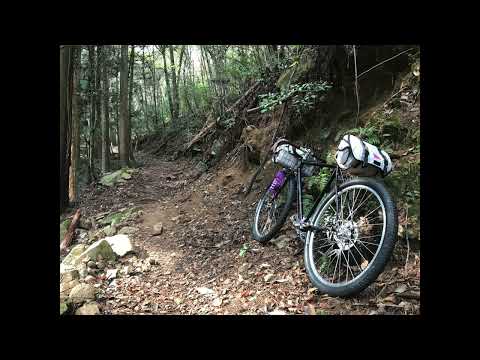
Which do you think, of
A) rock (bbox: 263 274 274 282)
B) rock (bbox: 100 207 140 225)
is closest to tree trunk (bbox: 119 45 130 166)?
rock (bbox: 100 207 140 225)

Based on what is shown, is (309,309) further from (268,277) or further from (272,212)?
(272,212)

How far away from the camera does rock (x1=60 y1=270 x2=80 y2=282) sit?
13.4 feet

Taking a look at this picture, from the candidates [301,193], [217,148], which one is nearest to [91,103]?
[217,148]

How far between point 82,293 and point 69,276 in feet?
1.91

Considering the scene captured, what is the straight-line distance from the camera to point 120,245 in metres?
4.97

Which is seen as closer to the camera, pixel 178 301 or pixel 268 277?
pixel 178 301

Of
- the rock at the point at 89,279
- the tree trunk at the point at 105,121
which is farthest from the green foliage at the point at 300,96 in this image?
the tree trunk at the point at 105,121

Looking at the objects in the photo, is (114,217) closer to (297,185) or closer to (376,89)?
(297,185)

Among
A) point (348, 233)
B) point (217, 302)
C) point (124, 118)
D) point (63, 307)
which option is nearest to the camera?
point (348, 233)

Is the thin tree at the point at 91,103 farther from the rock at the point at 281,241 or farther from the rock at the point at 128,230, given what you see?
the rock at the point at 281,241

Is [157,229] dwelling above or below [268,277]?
above


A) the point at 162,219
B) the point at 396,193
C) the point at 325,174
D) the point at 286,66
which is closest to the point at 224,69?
the point at 286,66

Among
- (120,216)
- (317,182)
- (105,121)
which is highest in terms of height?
(105,121)

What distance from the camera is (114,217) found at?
683 cm
